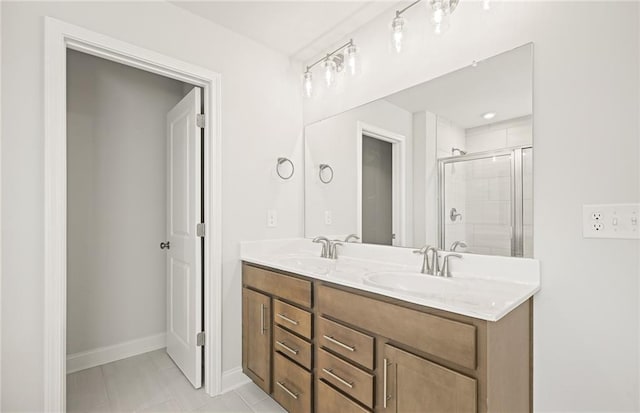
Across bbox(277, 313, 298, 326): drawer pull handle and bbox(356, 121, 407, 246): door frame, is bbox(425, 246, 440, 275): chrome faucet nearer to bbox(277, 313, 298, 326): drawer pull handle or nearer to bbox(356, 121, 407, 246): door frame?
bbox(356, 121, 407, 246): door frame

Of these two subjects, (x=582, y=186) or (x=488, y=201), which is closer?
(x=582, y=186)

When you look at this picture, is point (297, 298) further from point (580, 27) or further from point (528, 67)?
point (580, 27)

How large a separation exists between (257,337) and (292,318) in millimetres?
435

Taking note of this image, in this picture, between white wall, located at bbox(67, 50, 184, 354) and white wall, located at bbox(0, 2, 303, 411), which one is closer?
white wall, located at bbox(0, 2, 303, 411)

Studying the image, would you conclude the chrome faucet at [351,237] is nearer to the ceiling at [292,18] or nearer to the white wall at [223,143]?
the white wall at [223,143]

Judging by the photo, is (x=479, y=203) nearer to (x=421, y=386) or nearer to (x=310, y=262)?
(x=421, y=386)

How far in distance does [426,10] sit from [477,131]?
0.72 metres

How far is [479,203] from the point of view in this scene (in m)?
1.56

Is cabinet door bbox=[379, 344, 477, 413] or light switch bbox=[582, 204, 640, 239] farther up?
light switch bbox=[582, 204, 640, 239]


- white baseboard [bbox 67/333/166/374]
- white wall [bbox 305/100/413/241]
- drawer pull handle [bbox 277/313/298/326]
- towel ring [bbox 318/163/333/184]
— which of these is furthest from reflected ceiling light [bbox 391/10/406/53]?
white baseboard [bbox 67/333/166/374]

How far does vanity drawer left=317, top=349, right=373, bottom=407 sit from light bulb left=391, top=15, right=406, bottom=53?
1587 mm

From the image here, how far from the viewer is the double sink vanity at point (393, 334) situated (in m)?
1.06

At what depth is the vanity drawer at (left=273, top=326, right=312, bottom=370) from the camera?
1.64 metres

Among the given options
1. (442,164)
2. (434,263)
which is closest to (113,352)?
(434,263)
